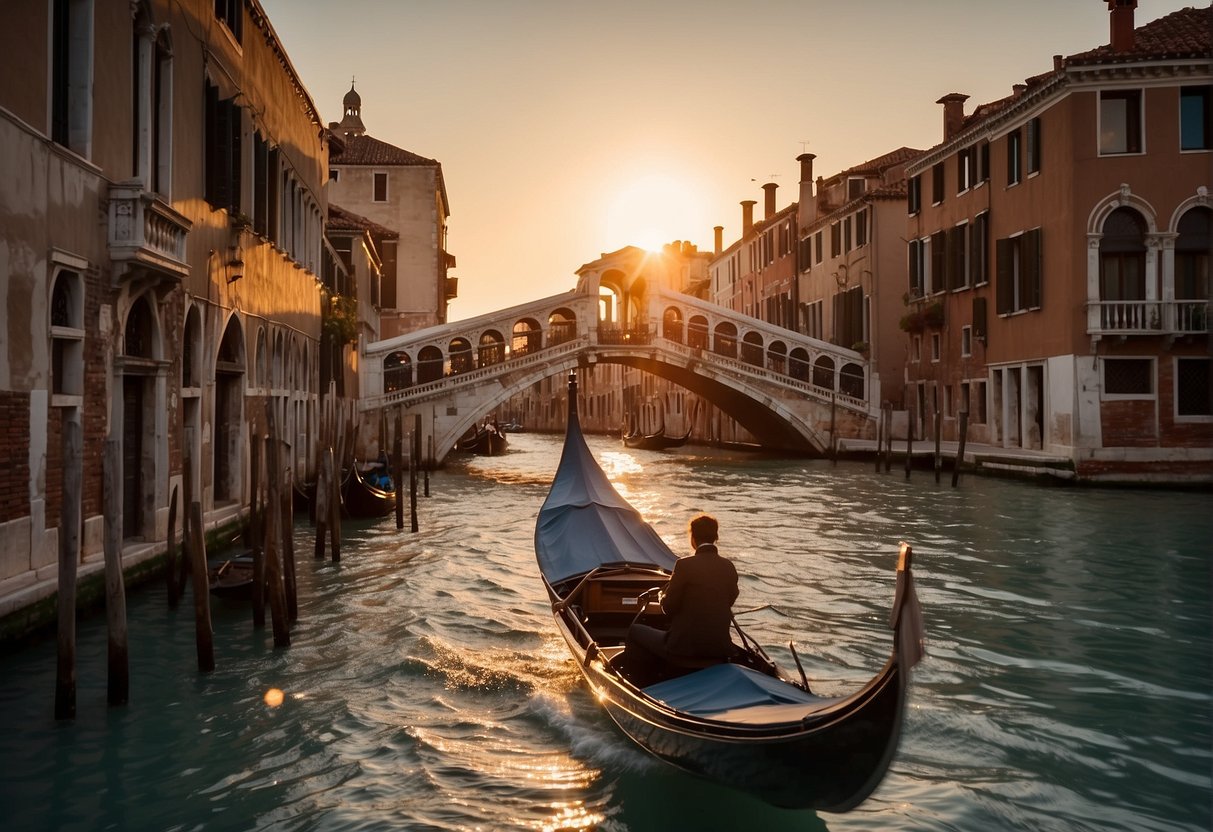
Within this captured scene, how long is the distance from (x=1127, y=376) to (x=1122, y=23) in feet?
14.2

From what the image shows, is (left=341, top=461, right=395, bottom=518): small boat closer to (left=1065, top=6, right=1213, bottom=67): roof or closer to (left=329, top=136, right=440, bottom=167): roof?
(left=1065, top=6, right=1213, bottom=67): roof

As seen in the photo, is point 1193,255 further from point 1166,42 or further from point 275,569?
point 275,569

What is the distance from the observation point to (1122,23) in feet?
48.3

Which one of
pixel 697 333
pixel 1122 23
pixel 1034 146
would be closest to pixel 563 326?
pixel 697 333

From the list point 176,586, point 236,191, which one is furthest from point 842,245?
point 176,586

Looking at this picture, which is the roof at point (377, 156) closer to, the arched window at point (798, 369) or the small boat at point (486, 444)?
the small boat at point (486, 444)

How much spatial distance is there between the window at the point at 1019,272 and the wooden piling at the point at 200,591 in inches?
492

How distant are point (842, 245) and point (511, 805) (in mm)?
21388

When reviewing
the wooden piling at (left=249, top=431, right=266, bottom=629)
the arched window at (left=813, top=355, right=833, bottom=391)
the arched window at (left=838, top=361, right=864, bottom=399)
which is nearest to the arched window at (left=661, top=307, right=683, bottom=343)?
the arched window at (left=813, top=355, right=833, bottom=391)

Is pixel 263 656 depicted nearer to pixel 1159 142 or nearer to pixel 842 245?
pixel 1159 142

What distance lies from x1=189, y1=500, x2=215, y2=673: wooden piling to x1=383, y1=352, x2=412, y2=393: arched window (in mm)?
15952

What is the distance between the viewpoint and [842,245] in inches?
955

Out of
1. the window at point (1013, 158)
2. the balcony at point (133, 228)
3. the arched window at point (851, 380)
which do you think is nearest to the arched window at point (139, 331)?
the balcony at point (133, 228)

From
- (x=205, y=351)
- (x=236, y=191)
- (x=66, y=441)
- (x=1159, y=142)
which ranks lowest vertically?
(x=66, y=441)
